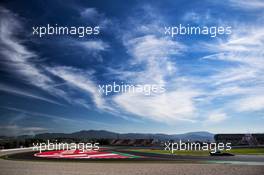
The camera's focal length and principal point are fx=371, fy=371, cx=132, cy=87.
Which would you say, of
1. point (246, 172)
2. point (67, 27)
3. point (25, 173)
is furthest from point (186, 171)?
point (67, 27)

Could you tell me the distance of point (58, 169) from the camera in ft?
53.5

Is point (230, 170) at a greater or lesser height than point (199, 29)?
lesser

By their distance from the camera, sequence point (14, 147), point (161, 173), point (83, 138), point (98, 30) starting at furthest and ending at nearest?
point (14, 147), point (83, 138), point (98, 30), point (161, 173)

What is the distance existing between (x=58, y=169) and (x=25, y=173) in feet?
5.59

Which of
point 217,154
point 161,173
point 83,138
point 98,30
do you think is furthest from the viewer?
point 217,154

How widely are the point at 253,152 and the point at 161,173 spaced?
1070cm

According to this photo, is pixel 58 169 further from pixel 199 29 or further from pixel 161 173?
pixel 199 29

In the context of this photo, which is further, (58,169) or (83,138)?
(83,138)

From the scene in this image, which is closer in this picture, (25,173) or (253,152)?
(25,173)

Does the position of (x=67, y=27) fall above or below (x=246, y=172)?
above

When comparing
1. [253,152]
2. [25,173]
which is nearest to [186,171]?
[25,173]

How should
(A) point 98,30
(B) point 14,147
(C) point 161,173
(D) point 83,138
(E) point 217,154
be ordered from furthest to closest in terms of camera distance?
1. (B) point 14,147
2. (E) point 217,154
3. (D) point 83,138
4. (A) point 98,30
5. (C) point 161,173

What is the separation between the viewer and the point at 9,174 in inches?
584

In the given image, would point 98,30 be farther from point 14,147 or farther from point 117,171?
point 14,147
